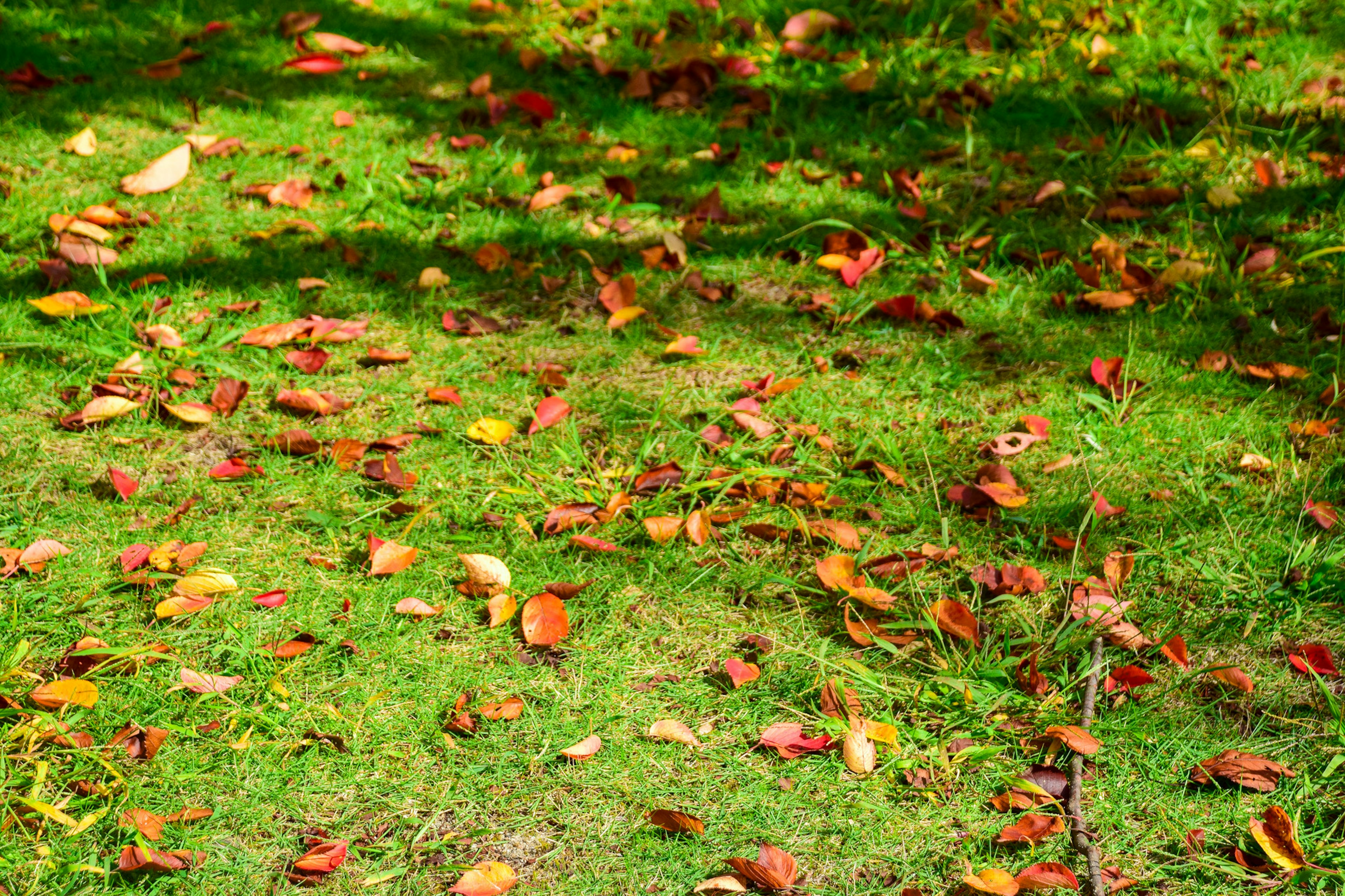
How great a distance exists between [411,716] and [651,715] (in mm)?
461

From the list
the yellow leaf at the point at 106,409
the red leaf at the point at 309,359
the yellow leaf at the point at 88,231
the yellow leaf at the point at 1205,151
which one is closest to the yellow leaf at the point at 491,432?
the red leaf at the point at 309,359

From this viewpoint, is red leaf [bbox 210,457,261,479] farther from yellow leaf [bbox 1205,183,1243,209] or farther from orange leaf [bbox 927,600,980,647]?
yellow leaf [bbox 1205,183,1243,209]

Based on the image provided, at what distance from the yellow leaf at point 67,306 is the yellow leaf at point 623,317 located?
1.38 metres

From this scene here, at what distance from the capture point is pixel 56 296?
113 inches

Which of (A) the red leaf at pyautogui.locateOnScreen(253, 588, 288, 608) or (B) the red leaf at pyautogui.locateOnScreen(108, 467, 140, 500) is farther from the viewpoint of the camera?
(B) the red leaf at pyautogui.locateOnScreen(108, 467, 140, 500)

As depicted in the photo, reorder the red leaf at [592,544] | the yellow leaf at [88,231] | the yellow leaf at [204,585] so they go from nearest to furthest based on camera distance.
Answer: the yellow leaf at [204,585]
the red leaf at [592,544]
the yellow leaf at [88,231]

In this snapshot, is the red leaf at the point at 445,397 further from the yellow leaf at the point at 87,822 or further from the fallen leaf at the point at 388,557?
the yellow leaf at the point at 87,822

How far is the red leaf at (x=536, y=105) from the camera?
3.90 meters

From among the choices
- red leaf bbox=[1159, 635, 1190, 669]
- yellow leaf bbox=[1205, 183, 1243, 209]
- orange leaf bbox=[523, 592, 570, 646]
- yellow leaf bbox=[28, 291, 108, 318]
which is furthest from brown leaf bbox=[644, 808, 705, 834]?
yellow leaf bbox=[1205, 183, 1243, 209]

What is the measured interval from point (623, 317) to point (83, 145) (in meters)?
2.04

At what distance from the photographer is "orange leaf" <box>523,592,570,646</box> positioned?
217 centimetres

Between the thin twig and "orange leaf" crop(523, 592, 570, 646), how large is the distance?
3.32 ft

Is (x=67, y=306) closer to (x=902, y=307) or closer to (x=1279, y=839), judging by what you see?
(x=902, y=307)

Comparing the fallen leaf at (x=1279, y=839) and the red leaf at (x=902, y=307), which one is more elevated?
the red leaf at (x=902, y=307)
